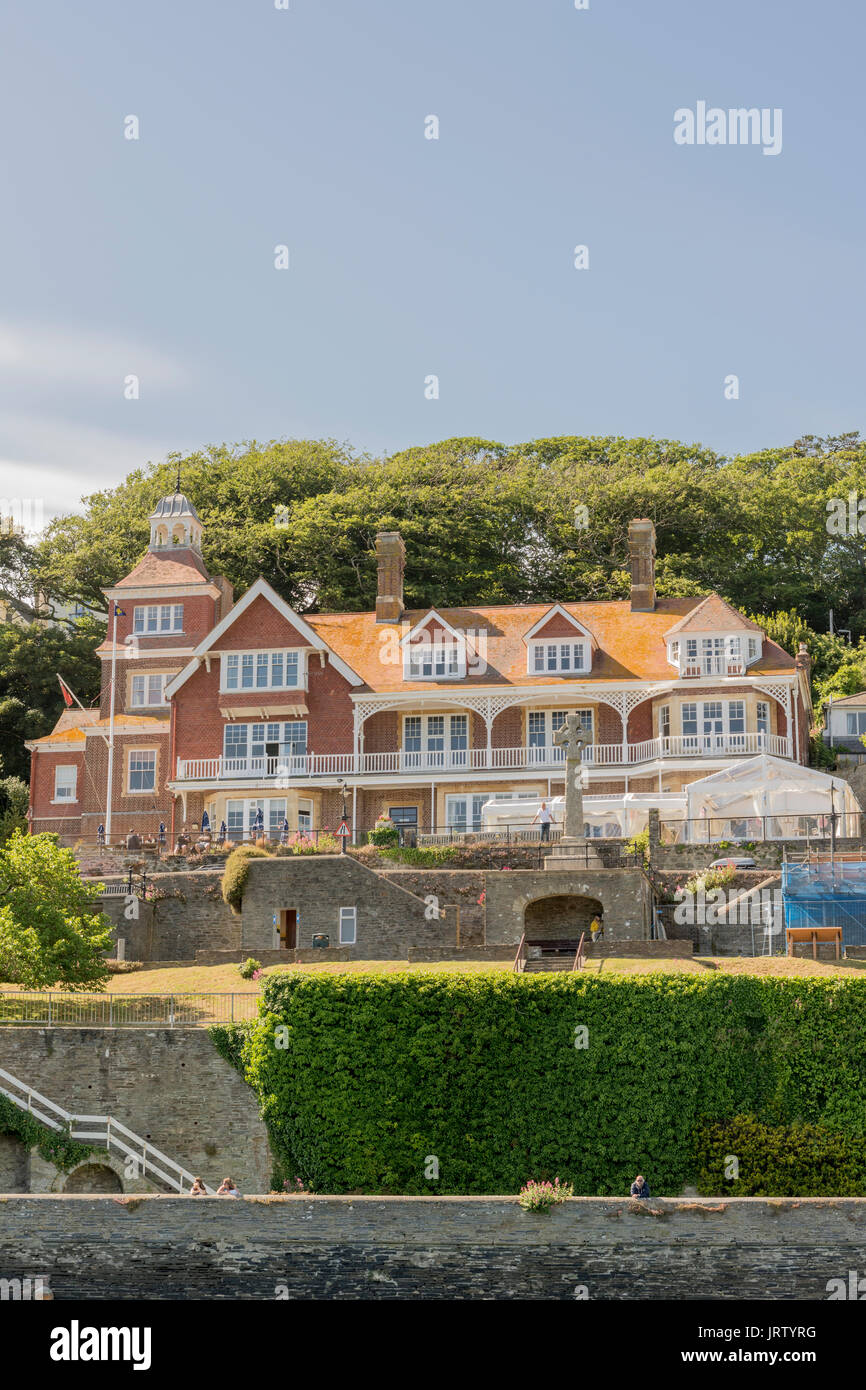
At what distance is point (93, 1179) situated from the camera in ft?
105

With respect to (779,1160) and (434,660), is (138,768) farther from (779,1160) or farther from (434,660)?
(779,1160)

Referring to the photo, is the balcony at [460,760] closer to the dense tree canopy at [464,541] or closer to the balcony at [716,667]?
the balcony at [716,667]

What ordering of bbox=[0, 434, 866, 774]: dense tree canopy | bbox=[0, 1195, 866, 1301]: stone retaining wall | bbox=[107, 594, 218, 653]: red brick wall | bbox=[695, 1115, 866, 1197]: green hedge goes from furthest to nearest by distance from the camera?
bbox=[0, 434, 866, 774]: dense tree canopy < bbox=[107, 594, 218, 653]: red brick wall < bbox=[695, 1115, 866, 1197]: green hedge < bbox=[0, 1195, 866, 1301]: stone retaining wall

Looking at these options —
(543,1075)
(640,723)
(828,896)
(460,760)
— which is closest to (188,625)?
(460,760)

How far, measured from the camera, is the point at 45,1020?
33688 mm

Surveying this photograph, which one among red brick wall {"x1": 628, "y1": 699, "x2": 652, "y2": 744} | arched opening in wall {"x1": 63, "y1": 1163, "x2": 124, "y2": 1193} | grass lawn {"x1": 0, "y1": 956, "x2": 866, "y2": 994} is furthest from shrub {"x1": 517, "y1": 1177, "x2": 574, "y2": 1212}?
red brick wall {"x1": 628, "y1": 699, "x2": 652, "y2": 744}

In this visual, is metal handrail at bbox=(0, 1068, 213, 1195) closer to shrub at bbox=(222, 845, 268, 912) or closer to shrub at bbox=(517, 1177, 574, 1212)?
shrub at bbox=(517, 1177, 574, 1212)

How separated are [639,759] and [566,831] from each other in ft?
30.9

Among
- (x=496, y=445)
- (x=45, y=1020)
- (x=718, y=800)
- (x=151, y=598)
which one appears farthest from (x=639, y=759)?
(x=496, y=445)

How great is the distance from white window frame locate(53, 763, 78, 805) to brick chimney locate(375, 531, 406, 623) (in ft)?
36.3

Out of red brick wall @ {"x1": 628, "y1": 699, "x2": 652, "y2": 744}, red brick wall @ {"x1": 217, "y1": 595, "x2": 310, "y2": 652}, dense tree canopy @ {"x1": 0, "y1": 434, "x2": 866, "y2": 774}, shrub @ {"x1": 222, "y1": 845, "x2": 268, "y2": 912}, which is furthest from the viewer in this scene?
dense tree canopy @ {"x1": 0, "y1": 434, "x2": 866, "y2": 774}

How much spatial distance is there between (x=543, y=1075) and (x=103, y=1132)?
8348 mm

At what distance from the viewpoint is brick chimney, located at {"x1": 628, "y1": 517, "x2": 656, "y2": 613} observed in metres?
55.7
